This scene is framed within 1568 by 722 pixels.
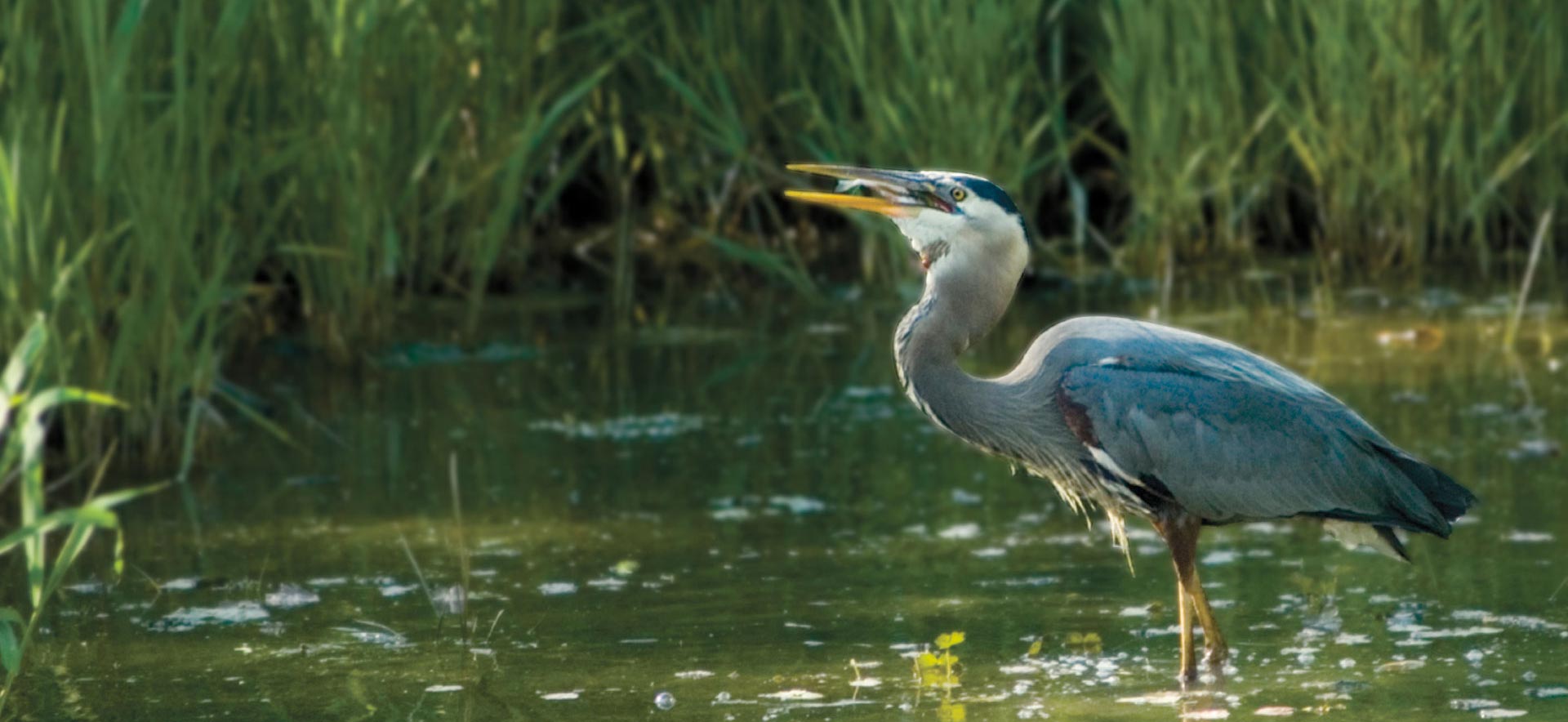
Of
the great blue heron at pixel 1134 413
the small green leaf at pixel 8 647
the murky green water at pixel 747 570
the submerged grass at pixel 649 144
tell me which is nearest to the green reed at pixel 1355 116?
the submerged grass at pixel 649 144

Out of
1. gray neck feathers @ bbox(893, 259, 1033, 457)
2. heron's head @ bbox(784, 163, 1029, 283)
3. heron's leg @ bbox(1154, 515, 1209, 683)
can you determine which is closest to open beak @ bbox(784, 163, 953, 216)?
heron's head @ bbox(784, 163, 1029, 283)

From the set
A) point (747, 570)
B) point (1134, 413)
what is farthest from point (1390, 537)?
point (747, 570)

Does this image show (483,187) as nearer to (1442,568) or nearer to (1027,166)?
(1027,166)

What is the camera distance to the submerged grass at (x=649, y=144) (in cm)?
664

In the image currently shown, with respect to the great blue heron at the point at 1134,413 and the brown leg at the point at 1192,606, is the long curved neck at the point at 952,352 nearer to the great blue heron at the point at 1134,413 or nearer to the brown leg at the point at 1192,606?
the great blue heron at the point at 1134,413

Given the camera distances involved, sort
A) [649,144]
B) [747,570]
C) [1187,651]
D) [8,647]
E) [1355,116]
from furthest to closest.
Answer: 1. [649,144]
2. [1355,116]
3. [747,570]
4. [1187,651]
5. [8,647]

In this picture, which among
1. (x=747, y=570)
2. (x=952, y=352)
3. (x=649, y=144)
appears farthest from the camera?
(x=649, y=144)

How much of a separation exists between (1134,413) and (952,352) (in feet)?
1.44

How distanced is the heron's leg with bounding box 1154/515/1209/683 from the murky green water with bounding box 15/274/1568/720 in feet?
0.26

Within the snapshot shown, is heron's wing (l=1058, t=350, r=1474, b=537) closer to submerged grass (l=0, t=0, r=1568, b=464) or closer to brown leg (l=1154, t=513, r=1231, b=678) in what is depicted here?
brown leg (l=1154, t=513, r=1231, b=678)

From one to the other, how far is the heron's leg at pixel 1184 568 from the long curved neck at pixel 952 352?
0.40 m

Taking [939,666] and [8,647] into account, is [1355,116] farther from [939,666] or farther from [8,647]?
[8,647]

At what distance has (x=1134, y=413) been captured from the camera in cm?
505

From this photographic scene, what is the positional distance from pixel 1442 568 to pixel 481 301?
16.4ft
